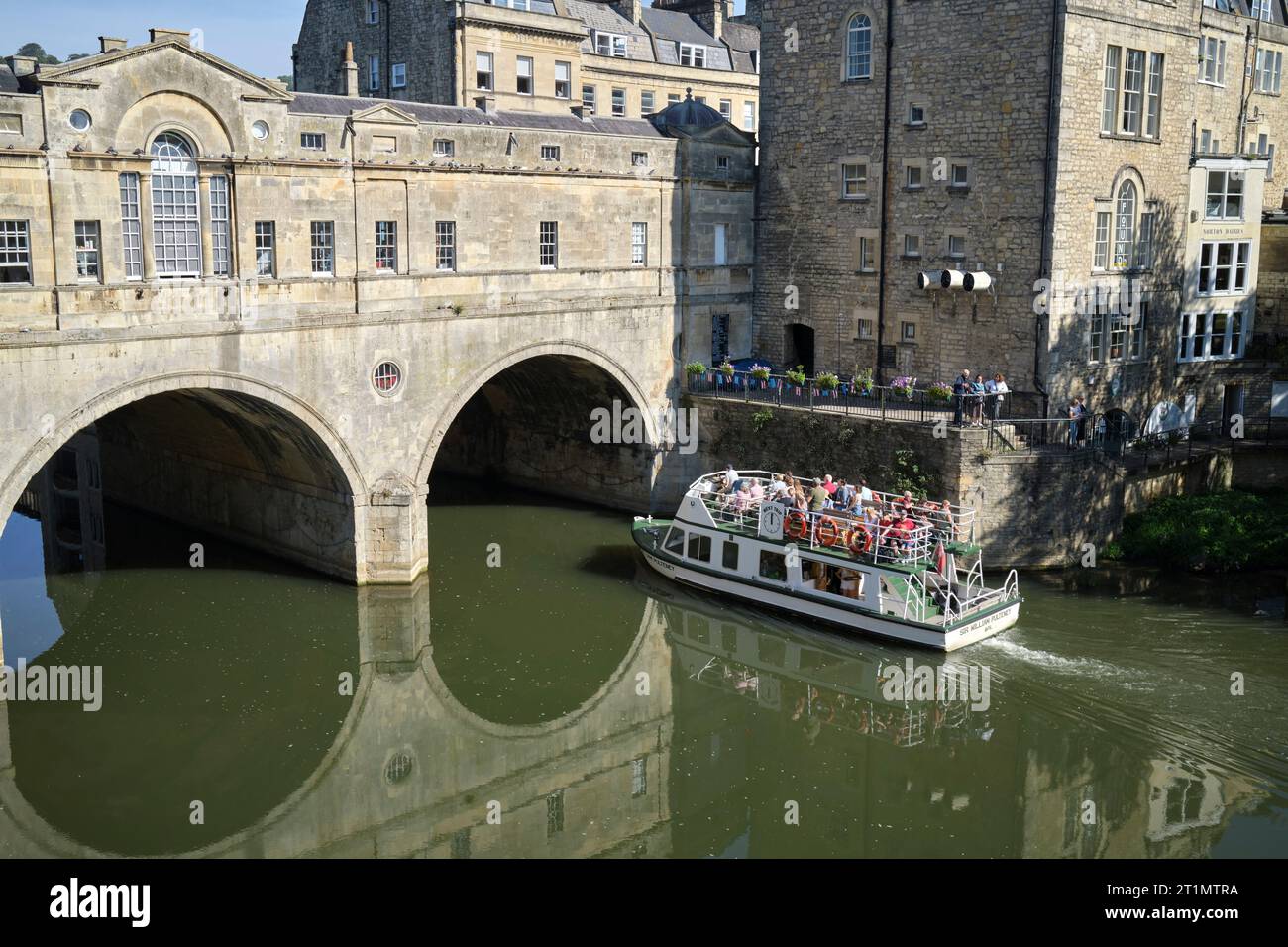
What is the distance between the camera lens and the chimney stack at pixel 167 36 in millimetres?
22656

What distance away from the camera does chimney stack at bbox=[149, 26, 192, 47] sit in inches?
892

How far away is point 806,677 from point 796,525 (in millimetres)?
3518

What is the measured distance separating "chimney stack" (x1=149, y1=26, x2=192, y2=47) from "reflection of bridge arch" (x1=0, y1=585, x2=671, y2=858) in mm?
11244

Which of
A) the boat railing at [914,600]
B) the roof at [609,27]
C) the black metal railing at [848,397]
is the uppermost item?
the roof at [609,27]

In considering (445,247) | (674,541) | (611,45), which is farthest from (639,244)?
(611,45)

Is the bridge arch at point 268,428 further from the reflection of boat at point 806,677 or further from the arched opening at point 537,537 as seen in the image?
the reflection of boat at point 806,677

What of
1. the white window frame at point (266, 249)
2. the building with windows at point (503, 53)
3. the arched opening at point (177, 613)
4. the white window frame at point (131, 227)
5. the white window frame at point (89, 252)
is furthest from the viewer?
the building with windows at point (503, 53)

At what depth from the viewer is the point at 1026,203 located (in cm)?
2936

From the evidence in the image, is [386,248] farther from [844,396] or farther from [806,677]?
[806,677]

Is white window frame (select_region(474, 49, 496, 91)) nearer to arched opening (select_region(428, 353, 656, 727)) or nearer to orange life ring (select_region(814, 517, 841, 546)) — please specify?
arched opening (select_region(428, 353, 656, 727))

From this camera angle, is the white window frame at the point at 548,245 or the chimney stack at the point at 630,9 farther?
the chimney stack at the point at 630,9

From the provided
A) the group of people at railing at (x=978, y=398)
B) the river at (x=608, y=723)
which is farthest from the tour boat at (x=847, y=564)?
the group of people at railing at (x=978, y=398)

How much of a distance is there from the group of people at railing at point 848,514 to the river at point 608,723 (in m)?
1.92

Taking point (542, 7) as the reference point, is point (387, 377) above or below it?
below
